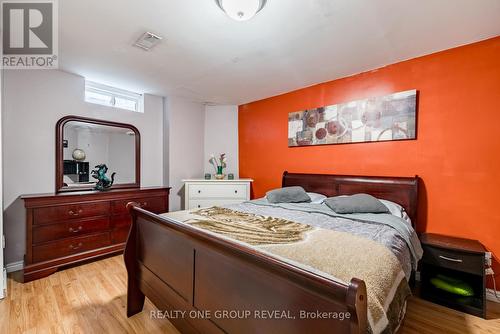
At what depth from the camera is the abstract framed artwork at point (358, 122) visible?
255 centimetres

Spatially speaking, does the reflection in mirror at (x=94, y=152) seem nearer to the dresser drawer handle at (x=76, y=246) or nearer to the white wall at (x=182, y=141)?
the white wall at (x=182, y=141)

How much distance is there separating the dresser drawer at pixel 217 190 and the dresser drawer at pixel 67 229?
126cm

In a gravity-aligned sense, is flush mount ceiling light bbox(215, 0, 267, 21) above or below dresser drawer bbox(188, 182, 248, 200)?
above

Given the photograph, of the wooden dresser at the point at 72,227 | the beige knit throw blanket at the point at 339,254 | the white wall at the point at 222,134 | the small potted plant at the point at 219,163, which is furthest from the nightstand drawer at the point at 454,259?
the wooden dresser at the point at 72,227

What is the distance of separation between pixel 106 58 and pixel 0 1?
891 millimetres

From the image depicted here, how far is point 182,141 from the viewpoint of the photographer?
160 inches

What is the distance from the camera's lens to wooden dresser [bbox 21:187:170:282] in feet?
7.96

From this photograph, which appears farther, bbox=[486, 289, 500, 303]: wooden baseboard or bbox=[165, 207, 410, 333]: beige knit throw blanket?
bbox=[486, 289, 500, 303]: wooden baseboard

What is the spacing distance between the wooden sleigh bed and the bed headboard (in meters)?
2.11

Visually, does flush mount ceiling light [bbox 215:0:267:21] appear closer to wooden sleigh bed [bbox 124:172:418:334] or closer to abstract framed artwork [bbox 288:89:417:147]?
wooden sleigh bed [bbox 124:172:418:334]

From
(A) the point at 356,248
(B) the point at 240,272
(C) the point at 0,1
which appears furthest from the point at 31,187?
(A) the point at 356,248

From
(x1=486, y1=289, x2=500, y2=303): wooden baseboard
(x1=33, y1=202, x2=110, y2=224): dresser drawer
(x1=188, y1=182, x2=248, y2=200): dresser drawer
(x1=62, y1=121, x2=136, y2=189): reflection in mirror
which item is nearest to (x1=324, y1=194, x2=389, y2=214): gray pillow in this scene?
(x1=486, y1=289, x2=500, y2=303): wooden baseboard

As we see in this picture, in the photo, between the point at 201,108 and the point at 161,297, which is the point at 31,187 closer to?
the point at 161,297

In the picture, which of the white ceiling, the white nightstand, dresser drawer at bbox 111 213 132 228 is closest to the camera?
the white ceiling
